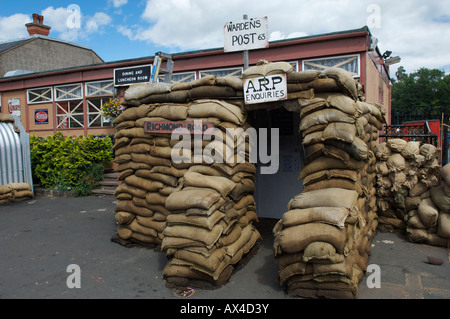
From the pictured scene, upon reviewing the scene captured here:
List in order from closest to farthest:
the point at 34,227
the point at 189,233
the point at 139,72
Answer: the point at 189,233
the point at 34,227
the point at 139,72

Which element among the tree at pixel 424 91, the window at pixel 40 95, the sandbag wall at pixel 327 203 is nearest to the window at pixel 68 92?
the window at pixel 40 95

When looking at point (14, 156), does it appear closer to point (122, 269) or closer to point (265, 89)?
point (122, 269)

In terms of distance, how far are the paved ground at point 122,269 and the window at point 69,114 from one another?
7.28m

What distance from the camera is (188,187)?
16.4 feet

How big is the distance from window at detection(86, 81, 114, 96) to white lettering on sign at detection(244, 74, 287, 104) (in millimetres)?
9156

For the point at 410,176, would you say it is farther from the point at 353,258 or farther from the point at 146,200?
the point at 146,200

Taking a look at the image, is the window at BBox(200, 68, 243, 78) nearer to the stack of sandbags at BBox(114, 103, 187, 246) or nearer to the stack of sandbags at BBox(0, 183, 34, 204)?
the stack of sandbags at BBox(114, 103, 187, 246)

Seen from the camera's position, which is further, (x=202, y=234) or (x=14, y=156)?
(x=14, y=156)

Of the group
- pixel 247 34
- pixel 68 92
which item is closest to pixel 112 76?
pixel 68 92

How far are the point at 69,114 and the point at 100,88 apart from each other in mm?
2070

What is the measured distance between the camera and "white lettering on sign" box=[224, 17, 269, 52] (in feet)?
17.2

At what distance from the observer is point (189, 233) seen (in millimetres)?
4473
